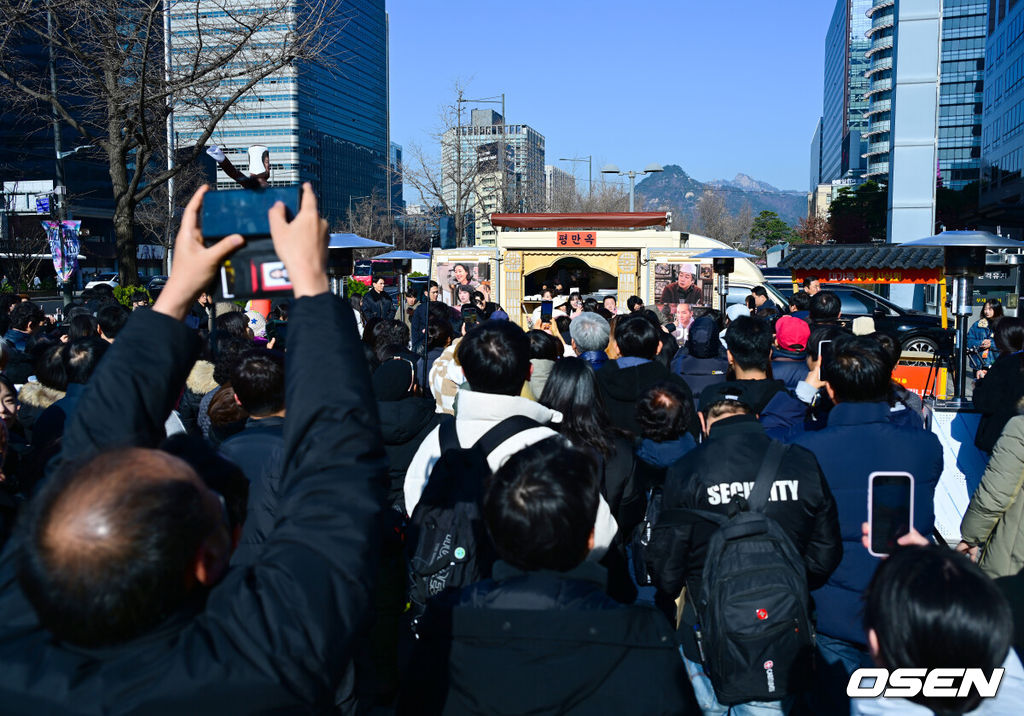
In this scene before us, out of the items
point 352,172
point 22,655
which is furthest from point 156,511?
point 352,172

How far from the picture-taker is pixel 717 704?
305 centimetres

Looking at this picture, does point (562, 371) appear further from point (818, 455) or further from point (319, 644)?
point (319, 644)

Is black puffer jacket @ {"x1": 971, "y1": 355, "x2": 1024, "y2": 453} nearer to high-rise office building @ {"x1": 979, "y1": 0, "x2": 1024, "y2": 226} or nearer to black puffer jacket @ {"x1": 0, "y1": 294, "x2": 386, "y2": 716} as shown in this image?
black puffer jacket @ {"x1": 0, "y1": 294, "x2": 386, "y2": 716}

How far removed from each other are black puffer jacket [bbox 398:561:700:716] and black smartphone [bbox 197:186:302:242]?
3.52 ft

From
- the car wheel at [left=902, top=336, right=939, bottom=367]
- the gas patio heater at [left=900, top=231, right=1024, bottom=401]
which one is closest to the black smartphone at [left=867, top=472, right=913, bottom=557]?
the gas patio heater at [left=900, top=231, right=1024, bottom=401]

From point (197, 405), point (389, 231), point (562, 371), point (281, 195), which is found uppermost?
point (389, 231)

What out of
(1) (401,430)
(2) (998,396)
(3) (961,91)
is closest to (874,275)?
(2) (998,396)

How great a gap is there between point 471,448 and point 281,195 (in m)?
1.76

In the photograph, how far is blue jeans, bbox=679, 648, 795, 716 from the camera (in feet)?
9.55

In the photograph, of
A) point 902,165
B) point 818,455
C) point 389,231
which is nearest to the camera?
point 818,455

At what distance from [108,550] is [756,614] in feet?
7.17

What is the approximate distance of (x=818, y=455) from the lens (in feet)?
11.4

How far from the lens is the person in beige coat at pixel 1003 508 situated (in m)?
3.57

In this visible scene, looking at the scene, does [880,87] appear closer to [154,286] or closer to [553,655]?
[154,286]
